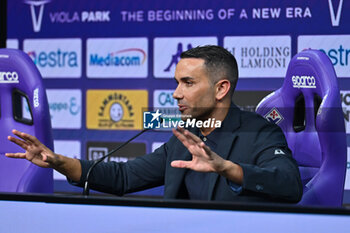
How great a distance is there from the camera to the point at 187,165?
1.15 meters

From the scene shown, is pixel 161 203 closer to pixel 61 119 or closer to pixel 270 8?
pixel 270 8

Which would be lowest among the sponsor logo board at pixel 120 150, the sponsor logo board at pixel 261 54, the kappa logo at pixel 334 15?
the sponsor logo board at pixel 120 150

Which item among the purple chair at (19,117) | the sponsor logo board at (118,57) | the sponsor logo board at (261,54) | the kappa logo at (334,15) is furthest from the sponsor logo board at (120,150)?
the purple chair at (19,117)

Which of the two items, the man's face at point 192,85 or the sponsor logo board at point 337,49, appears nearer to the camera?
the man's face at point 192,85

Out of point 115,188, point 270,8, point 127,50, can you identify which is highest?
point 270,8

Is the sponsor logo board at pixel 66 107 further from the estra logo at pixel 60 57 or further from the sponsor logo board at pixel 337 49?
the sponsor logo board at pixel 337 49

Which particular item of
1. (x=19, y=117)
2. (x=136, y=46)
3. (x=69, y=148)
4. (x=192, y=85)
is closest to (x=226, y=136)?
(x=192, y=85)

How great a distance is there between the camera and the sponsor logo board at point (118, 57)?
4227 millimetres

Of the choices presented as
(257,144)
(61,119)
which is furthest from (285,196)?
(61,119)

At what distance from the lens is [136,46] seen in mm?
4227

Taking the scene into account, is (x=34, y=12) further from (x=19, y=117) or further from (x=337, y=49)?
(x=337, y=49)

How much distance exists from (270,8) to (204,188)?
2.62m

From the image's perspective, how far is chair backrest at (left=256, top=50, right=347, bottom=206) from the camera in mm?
1993

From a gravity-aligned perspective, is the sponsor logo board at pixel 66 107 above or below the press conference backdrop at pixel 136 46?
below
